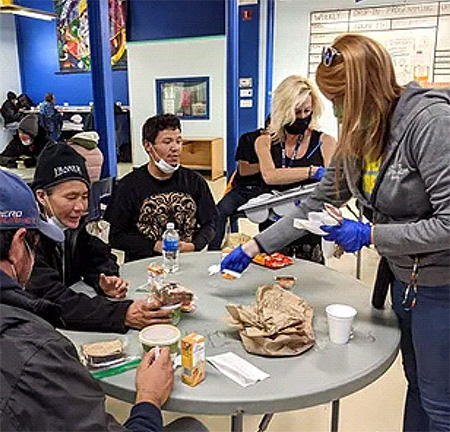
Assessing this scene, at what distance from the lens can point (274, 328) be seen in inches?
50.4

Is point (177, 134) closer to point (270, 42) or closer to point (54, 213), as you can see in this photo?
point (54, 213)

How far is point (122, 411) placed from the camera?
2.11 meters

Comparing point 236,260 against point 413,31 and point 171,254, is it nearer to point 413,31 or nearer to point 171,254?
point 171,254

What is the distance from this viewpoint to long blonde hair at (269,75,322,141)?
9.10 ft

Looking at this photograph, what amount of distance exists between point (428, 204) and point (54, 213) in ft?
4.20

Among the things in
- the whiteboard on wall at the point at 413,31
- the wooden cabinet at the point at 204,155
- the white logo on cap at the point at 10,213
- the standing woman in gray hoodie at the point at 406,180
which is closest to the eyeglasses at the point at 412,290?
the standing woman in gray hoodie at the point at 406,180

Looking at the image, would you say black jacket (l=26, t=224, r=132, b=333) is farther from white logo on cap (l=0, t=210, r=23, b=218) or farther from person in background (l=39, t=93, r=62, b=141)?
person in background (l=39, t=93, r=62, b=141)

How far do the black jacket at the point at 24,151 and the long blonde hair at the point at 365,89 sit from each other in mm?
3765

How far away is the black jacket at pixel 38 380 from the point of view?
0.75m

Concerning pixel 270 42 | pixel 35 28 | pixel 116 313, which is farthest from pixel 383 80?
pixel 35 28

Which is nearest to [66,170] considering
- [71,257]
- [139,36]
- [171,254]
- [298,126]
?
[71,257]

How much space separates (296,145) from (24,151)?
2987mm

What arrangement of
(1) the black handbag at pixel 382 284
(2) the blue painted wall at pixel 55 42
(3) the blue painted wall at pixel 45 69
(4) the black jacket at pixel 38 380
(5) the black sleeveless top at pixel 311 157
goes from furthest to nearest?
(3) the blue painted wall at pixel 45 69 → (2) the blue painted wall at pixel 55 42 → (5) the black sleeveless top at pixel 311 157 → (1) the black handbag at pixel 382 284 → (4) the black jacket at pixel 38 380

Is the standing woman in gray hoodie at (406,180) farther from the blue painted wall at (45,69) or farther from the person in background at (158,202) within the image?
the blue painted wall at (45,69)
